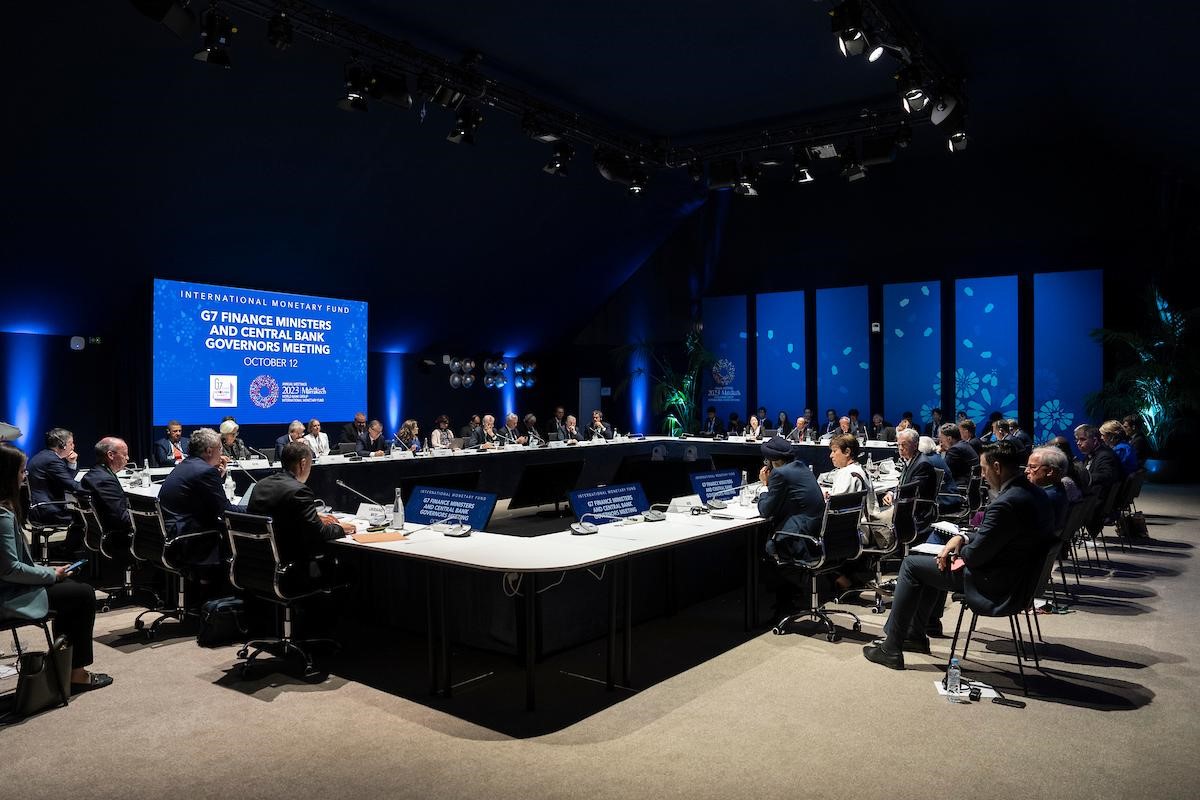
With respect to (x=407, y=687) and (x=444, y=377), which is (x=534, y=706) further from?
(x=444, y=377)

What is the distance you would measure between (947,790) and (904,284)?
1247 cm

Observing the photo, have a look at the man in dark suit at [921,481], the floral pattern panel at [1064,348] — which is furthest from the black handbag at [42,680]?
the floral pattern panel at [1064,348]

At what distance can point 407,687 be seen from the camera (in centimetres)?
394

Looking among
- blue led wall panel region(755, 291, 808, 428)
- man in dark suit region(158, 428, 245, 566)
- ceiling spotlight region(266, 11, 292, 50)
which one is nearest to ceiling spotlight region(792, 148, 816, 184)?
blue led wall panel region(755, 291, 808, 428)

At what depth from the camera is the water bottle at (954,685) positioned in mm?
3736

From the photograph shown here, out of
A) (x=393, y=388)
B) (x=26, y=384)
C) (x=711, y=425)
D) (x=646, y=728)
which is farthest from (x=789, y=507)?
(x=393, y=388)

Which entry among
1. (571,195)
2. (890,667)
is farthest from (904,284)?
(890,667)

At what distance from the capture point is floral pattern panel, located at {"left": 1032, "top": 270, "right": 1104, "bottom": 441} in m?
12.5

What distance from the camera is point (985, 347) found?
530 inches

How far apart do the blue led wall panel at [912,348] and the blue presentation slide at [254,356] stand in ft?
29.1

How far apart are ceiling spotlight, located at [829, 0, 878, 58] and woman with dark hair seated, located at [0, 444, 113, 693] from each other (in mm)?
6263

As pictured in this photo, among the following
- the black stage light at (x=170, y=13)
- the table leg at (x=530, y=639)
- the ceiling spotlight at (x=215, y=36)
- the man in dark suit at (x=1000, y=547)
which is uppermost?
the ceiling spotlight at (x=215, y=36)

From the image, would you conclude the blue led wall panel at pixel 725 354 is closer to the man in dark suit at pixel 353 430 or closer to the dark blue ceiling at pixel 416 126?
the dark blue ceiling at pixel 416 126

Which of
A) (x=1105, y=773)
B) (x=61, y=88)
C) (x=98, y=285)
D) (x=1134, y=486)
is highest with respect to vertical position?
(x=61, y=88)
